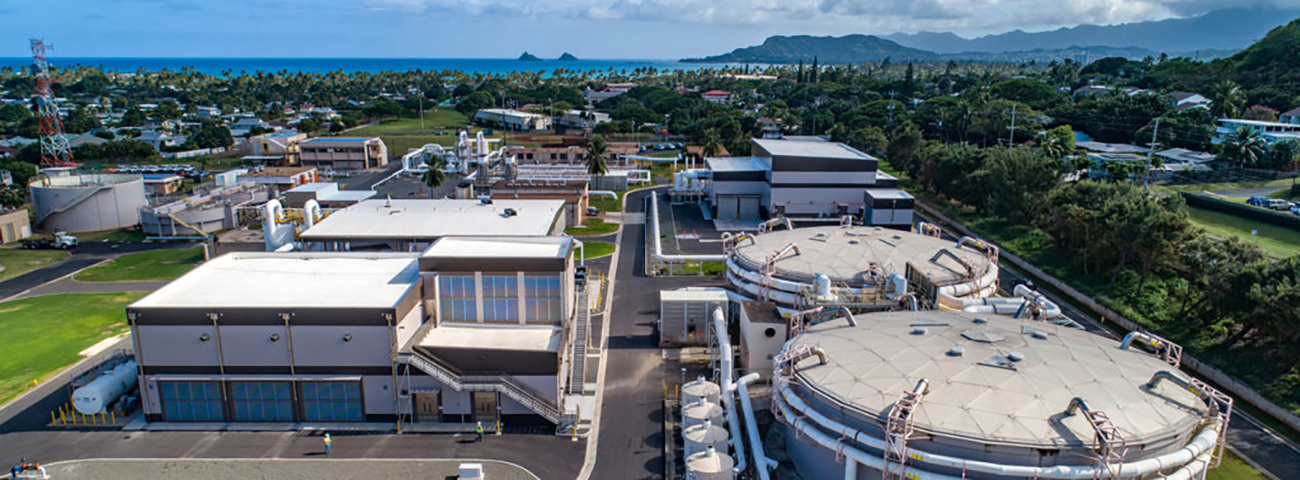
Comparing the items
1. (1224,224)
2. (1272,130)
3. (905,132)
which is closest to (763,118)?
(905,132)

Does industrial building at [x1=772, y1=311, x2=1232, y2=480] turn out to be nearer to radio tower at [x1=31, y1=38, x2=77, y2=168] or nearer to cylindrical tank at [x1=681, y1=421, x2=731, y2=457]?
cylindrical tank at [x1=681, y1=421, x2=731, y2=457]

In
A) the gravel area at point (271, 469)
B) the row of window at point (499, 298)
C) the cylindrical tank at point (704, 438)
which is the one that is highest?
Answer: the row of window at point (499, 298)

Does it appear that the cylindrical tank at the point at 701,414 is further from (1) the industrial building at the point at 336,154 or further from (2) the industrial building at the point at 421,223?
(1) the industrial building at the point at 336,154

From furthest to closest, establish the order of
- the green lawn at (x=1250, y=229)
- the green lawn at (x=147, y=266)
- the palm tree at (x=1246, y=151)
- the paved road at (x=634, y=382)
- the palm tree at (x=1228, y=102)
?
the palm tree at (x=1228, y=102) < the palm tree at (x=1246, y=151) < the green lawn at (x=1250, y=229) < the green lawn at (x=147, y=266) < the paved road at (x=634, y=382)

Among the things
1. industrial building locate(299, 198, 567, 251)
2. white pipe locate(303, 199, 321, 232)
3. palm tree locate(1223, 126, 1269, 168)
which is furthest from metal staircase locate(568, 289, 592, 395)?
palm tree locate(1223, 126, 1269, 168)

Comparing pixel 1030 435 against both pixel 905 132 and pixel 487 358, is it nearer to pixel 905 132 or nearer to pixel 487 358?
pixel 487 358

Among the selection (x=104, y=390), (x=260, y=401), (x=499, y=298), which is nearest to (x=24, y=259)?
(x=104, y=390)

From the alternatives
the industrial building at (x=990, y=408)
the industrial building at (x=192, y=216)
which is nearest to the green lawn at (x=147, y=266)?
the industrial building at (x=192, y=216)
